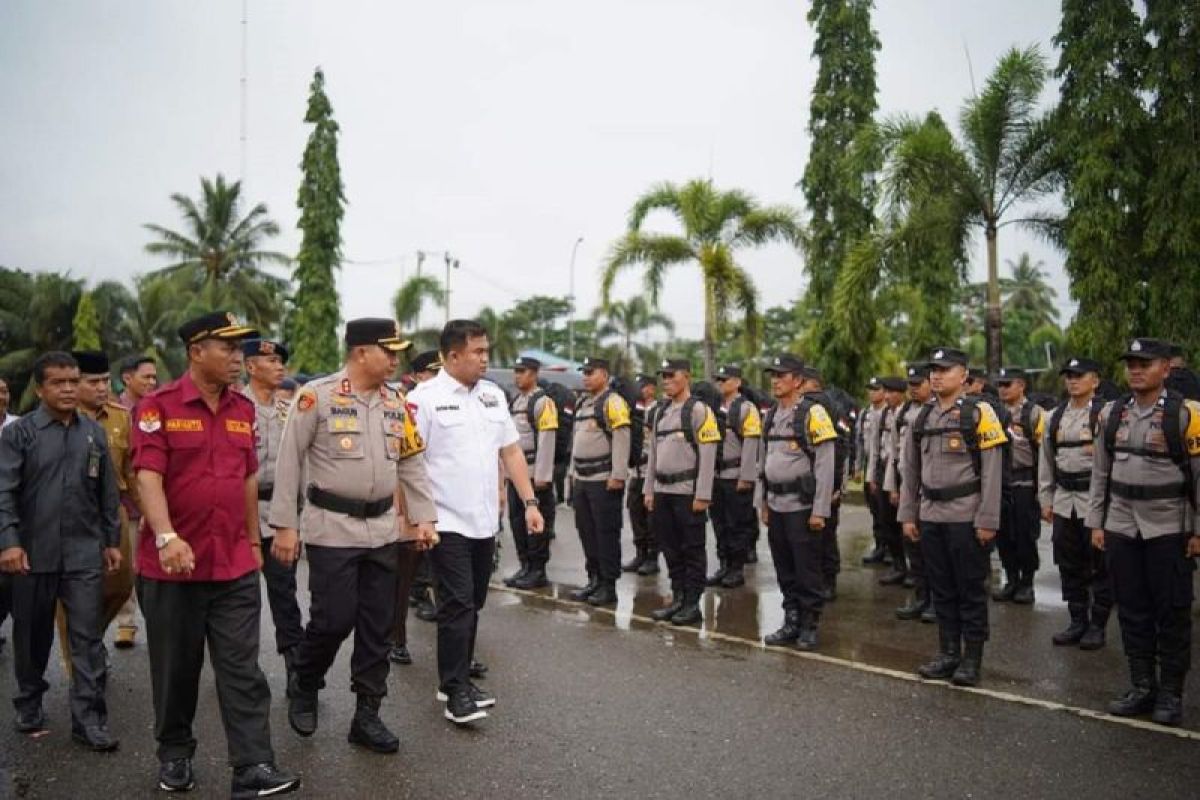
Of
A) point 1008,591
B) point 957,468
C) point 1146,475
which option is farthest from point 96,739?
point 1008,591

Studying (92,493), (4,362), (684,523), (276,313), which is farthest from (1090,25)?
(276,313)

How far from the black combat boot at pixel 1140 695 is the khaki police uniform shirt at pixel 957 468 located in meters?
1.10

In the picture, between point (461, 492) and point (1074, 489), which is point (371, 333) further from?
point (1074, 489)

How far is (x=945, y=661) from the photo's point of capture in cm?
622

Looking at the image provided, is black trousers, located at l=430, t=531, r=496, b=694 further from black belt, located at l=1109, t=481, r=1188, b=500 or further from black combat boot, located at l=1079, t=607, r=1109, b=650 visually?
black combat boot, located at l=1079, t=607, r=1109, b=650

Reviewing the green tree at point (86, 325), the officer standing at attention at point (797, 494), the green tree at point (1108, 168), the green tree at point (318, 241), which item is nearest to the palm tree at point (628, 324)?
the green tree at point (318, 241)

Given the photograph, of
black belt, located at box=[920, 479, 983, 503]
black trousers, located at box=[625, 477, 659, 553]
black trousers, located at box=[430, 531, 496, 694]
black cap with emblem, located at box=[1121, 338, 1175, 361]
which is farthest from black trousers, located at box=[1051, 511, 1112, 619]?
black trousers, located at box=[430, 531, 496, 694]

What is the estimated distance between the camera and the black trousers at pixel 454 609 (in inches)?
212

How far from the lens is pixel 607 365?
30.6ft

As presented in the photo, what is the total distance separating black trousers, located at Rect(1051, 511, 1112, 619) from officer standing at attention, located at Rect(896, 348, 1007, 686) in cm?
149

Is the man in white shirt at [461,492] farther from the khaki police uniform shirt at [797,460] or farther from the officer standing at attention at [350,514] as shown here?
the khaki police uniform shirt at [797,460]

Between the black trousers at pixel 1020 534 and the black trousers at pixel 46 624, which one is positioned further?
the black trousers at pixel 1020 534

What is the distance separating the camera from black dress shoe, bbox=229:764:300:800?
14.0 feet

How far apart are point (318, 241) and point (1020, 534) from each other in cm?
3515
